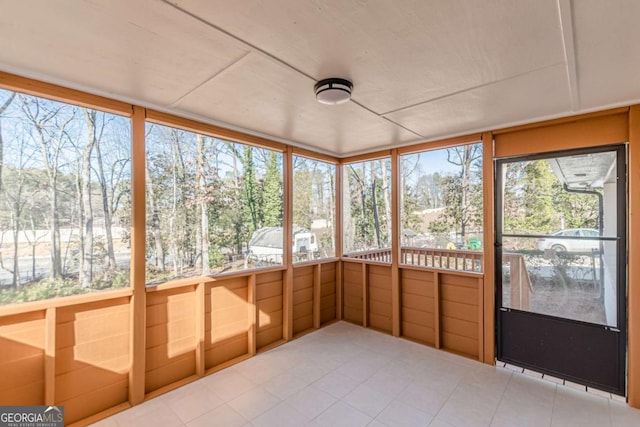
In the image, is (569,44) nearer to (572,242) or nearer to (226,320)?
(572,242)

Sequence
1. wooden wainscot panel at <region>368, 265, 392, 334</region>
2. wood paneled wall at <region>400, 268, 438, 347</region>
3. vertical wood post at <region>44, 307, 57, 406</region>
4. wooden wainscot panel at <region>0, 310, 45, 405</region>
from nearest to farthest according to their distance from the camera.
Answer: wooden wainscot panel at <region>0, 310, 45, 405</region>
vertical wood post at <region>44, 307, 57, 406</region>
wood paneled wall at <region>400, 268, 438, 347</region>
wooden wainscot panel at <region>368, 265, 392, 334</region>

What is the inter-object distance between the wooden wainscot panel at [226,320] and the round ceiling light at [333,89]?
2006 millimetres

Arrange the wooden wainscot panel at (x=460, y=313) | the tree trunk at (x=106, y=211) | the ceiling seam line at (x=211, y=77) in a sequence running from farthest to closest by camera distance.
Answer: the wooden wainscot panel at (x=460, y=313), the tree trunk at (x=106, y=211), the ceiling seam line at (x=211, y=77)

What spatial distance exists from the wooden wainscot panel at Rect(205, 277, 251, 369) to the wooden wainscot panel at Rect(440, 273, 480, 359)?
2.18 m

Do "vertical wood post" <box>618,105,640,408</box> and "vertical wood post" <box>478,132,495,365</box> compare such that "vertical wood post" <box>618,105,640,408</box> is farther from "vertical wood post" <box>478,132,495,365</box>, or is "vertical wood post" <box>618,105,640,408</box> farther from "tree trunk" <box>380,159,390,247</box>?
"tree trunk" <box>380,159,390,247</box>

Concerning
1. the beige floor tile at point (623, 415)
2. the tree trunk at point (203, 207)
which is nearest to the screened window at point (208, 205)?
the tree trunk at point (203, 207)

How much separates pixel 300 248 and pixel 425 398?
79.6 inches

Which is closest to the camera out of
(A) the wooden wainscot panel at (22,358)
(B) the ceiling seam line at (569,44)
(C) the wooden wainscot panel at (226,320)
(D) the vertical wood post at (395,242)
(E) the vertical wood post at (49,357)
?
(B) the ceiling seam line at (569,44)

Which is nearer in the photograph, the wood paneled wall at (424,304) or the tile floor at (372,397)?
the tile floor at (372,397)

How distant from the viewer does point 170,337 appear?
8.18ft

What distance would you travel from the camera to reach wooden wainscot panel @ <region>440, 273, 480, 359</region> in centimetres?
301

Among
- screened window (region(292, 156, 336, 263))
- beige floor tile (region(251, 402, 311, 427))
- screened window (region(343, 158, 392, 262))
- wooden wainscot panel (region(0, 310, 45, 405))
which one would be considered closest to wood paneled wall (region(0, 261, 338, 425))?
wooden wainscot panel (region(0, 310, 45, 405))

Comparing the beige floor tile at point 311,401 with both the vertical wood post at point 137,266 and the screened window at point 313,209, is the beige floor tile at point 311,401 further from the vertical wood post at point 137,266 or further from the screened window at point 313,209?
the screened window at point 313,209

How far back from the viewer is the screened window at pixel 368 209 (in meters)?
3.78
